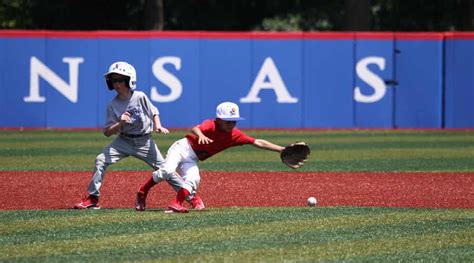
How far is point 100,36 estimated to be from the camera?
2594 centimetres

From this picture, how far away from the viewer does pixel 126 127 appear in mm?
11992

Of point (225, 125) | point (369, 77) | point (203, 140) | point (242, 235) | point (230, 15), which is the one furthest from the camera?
point (230, 15)

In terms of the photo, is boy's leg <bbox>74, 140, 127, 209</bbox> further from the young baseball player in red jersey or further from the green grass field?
the young baseball player in red jersey

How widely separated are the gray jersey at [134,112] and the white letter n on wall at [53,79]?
550 inches

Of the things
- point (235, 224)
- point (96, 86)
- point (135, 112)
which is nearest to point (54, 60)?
point (96, 86)

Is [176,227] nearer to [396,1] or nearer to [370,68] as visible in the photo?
[370,68]

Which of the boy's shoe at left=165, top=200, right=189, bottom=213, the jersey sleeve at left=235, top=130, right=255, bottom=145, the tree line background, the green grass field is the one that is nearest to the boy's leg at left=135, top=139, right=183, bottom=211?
the green grass field

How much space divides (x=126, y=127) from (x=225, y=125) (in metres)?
1.17

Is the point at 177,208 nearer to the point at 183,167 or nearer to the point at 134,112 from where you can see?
the point at 183,167

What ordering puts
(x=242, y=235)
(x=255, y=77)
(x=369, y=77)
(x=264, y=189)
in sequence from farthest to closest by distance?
(x=369, y=77) → (x=255, y=77) → (x=264, y=189) → (x=242, y=235)

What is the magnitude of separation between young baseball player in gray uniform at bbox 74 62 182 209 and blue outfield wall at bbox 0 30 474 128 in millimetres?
13603

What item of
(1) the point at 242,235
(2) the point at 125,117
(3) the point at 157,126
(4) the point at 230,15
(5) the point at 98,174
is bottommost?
(1) the point at 242,235

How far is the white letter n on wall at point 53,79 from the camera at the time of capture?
2564 cm

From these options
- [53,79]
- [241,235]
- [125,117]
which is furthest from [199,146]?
[53,79]
